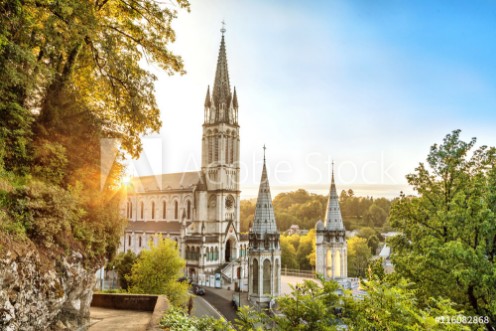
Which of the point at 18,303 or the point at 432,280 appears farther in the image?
the point at 432,280

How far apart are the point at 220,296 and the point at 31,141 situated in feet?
116

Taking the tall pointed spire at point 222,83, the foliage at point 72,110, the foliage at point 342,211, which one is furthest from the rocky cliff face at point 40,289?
the foliage at point 342,211

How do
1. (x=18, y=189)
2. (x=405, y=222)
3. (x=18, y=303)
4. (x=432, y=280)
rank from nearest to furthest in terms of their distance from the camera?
Answer: (x=18, y=303) < (x=18, y=189) < (x=432, y=280) < (x=405, y=222)

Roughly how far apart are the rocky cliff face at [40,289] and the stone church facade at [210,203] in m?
44.2

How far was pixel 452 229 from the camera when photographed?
42.9 feet

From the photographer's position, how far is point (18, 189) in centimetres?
756

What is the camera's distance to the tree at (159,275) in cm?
2463

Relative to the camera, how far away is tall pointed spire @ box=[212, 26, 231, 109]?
61.6m

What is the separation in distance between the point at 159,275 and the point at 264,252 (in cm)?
1270

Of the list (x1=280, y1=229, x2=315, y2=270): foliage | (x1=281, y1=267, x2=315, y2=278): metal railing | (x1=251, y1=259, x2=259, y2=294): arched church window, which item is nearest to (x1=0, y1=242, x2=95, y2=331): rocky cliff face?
(x1=251, y1=259, x2=259, y2=294): arched church window

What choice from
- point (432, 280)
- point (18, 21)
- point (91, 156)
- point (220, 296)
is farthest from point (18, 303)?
point (220, 296)

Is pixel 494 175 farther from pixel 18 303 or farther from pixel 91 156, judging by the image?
pixel 18 303

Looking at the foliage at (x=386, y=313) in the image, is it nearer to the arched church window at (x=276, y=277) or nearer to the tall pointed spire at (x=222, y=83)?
the arched church window at (x=276, y=277)

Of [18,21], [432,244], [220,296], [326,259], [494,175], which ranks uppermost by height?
[18,21]
